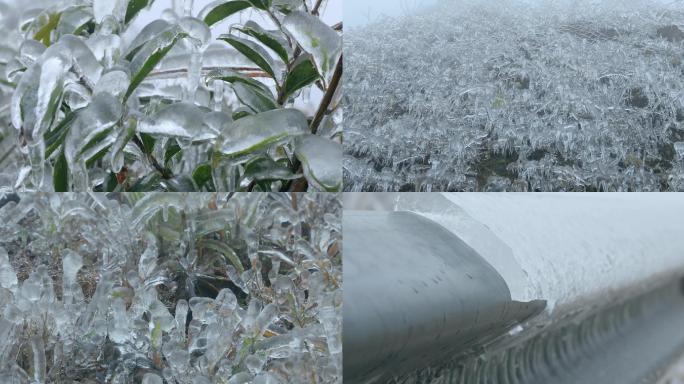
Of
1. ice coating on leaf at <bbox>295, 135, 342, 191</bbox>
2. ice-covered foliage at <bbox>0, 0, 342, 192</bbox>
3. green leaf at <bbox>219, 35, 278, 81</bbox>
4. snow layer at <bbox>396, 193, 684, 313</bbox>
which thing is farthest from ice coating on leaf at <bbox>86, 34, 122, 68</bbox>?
snow layer at <bbox>396, 193, 684, 313</bbox>

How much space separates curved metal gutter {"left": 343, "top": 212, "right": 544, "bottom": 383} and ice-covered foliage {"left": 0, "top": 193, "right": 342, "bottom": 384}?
0.03m

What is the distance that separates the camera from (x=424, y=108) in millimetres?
751

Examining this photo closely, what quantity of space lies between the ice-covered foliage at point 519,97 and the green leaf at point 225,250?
6.6 inches

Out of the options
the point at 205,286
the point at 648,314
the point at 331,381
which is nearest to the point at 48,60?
the point at 205,286

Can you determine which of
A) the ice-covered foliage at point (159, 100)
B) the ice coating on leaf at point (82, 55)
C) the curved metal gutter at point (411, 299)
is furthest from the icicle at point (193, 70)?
the curved metal gutter at point (411, 299)

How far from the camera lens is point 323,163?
0.57 metres

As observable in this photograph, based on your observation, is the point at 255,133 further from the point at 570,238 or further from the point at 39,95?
the point at 570,238

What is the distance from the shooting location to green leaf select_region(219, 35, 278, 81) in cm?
67

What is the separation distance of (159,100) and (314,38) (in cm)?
23

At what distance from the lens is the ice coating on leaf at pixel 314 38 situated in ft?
1.92

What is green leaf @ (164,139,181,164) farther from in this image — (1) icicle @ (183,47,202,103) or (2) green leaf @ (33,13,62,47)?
(2) green leaf @ (33,13,62,47)

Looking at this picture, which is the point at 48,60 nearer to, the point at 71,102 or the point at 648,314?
the point at 71,102

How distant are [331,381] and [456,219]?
21 centimetres

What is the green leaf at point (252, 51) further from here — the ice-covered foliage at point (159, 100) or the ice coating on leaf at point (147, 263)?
the ice coating on leaf at point (147, 263)
